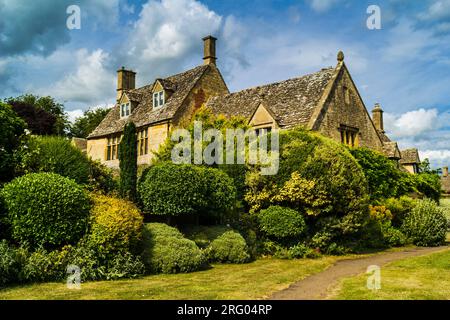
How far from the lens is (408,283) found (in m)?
11.8

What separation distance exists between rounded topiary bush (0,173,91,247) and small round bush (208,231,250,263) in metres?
5.28

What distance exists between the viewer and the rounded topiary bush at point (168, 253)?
1384 cm

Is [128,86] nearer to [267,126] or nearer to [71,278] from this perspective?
[267,126]

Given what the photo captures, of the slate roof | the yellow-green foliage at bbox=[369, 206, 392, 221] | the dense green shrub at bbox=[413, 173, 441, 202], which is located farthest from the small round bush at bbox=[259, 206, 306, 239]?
the slate roof

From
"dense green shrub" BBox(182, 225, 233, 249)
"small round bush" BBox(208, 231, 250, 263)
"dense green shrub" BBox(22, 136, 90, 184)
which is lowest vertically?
"small round bush" BBox(208, 231, 250, 263)

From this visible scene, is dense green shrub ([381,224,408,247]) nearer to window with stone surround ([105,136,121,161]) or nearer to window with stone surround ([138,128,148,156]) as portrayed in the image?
window with stone surround ([138,128,148,156])

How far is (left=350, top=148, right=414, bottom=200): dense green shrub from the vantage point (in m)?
24.8

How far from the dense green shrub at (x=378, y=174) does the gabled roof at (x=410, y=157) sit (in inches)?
768

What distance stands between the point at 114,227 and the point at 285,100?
17.1 meters

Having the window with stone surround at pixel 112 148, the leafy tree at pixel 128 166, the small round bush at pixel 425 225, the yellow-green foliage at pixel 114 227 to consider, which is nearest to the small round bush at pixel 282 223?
the leafy tree at pixel 128 166

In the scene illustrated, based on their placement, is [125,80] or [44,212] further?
[125,80]

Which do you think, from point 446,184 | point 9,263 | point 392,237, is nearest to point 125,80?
point 392,237

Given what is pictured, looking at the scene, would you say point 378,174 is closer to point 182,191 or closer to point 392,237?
point 392,237
